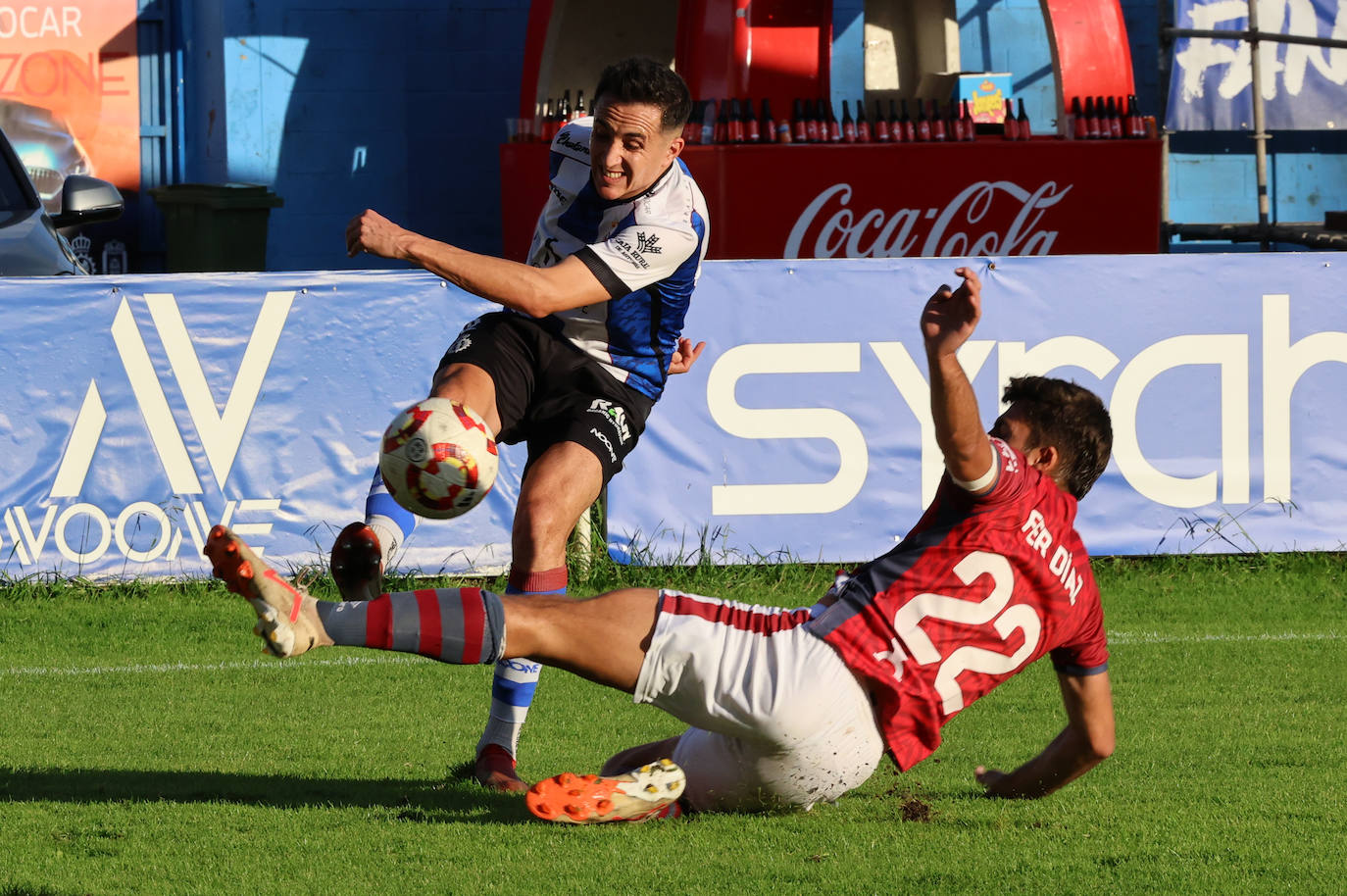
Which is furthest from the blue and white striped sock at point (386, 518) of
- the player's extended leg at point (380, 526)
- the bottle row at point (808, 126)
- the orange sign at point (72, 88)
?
the orange sign at point (72, 88)

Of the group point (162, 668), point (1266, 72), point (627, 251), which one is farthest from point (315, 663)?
point (1266, 72)

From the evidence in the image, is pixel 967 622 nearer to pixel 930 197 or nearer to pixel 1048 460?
pixel 1048 460

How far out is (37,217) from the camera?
9016mm

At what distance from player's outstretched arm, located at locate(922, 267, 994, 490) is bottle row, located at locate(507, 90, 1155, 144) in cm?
1002

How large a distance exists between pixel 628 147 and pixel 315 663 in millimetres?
2799

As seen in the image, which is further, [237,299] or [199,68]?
[199,68]

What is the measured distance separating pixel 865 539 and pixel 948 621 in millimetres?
4216

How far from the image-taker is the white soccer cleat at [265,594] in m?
3.60

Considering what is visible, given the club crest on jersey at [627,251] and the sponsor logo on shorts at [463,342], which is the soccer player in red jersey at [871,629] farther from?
the sponsor logo on shorts at [463,342]

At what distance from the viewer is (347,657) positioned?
23.5 feet

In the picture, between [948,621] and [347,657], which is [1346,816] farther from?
[347,657]

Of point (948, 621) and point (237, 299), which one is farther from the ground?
point (237, 299)

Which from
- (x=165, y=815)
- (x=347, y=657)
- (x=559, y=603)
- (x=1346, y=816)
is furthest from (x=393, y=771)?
(x=1346, y=816)

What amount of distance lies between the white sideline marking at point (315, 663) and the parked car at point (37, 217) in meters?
2.52
